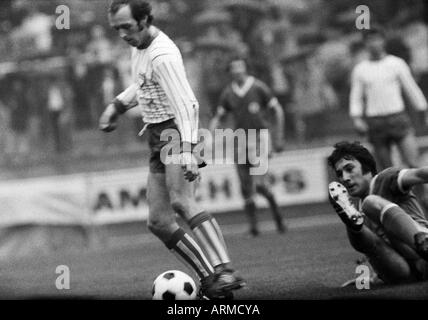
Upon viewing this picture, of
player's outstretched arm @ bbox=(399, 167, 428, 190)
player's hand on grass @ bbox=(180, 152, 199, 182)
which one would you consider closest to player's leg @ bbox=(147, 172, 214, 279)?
player's hand on grass @ bbox=(180, 152, 199, 182)

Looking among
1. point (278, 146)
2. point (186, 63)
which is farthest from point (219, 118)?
point (186, 63)

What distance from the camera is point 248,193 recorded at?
14.3 m

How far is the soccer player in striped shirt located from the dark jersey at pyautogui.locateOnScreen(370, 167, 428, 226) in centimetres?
111

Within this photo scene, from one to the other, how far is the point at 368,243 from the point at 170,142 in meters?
1.49

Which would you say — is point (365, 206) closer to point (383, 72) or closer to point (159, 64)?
point (159, 64)

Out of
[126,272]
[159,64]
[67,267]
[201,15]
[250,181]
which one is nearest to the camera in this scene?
[159,64]

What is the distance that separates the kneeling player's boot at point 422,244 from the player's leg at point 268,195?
7.45 m

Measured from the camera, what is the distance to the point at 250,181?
14234mm

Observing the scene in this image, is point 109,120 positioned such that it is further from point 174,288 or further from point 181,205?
point 174,288

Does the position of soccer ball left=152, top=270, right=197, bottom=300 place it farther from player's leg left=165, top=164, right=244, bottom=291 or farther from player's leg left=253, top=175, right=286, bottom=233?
player's leg left=253, top=175, right=286, bottom=233

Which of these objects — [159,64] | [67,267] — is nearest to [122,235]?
[67,267]

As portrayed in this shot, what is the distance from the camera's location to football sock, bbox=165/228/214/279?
691cm
